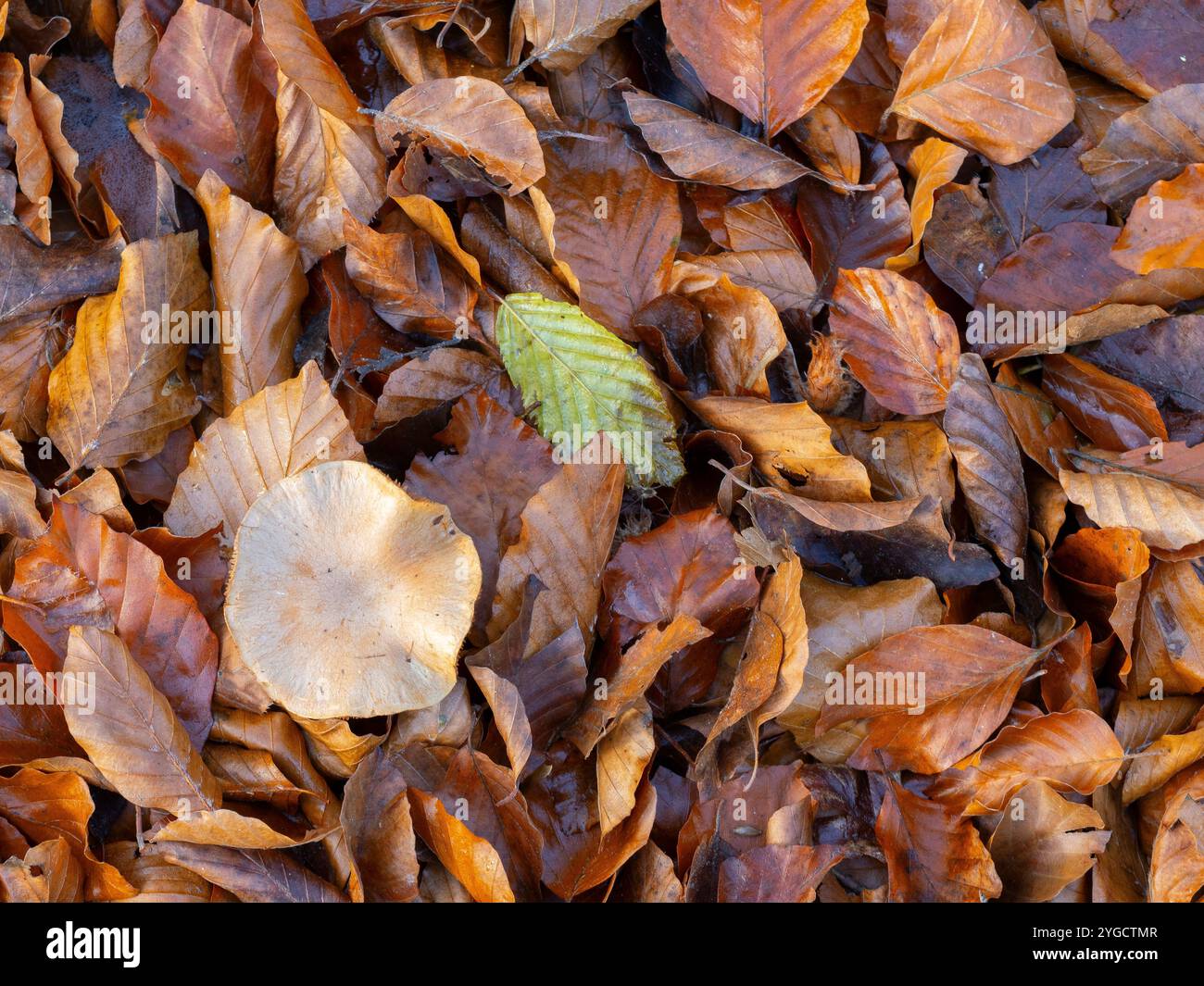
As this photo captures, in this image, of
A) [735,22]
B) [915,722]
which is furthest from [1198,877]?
[735,22]

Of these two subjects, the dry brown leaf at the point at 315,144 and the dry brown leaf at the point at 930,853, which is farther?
the dry brown leaf at the point at 315,144

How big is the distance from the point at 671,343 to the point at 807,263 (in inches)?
13.3

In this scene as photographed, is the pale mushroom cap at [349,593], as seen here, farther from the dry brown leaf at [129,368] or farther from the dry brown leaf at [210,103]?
the dry brown leaf at [210,103]

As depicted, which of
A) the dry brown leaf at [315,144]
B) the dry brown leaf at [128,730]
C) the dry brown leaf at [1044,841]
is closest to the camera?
the dry brown leaf at [128,730]

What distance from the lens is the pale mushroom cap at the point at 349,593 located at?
1804 mm

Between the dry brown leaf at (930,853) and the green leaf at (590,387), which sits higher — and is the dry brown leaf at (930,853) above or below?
below

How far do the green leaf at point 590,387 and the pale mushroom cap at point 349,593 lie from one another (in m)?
0.34

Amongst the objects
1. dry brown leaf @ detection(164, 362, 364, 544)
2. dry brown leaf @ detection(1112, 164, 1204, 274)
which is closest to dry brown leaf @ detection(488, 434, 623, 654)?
dry brown leaf @ detection(164, 362, 364, 544)

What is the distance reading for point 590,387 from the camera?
80.3 inches

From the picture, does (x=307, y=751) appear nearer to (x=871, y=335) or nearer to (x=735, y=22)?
(x=871, y=335)

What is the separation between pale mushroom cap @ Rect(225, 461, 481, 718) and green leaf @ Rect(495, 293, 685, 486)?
34 cm

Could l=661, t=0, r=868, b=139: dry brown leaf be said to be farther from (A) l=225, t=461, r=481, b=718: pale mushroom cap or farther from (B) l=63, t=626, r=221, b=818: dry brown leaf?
(B) l=63, t=626, r=221, b=818: dry brown leaf

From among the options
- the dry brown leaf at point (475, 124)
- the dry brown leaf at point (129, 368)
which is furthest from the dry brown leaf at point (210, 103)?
the dry brown leaf at point (475, 124)
